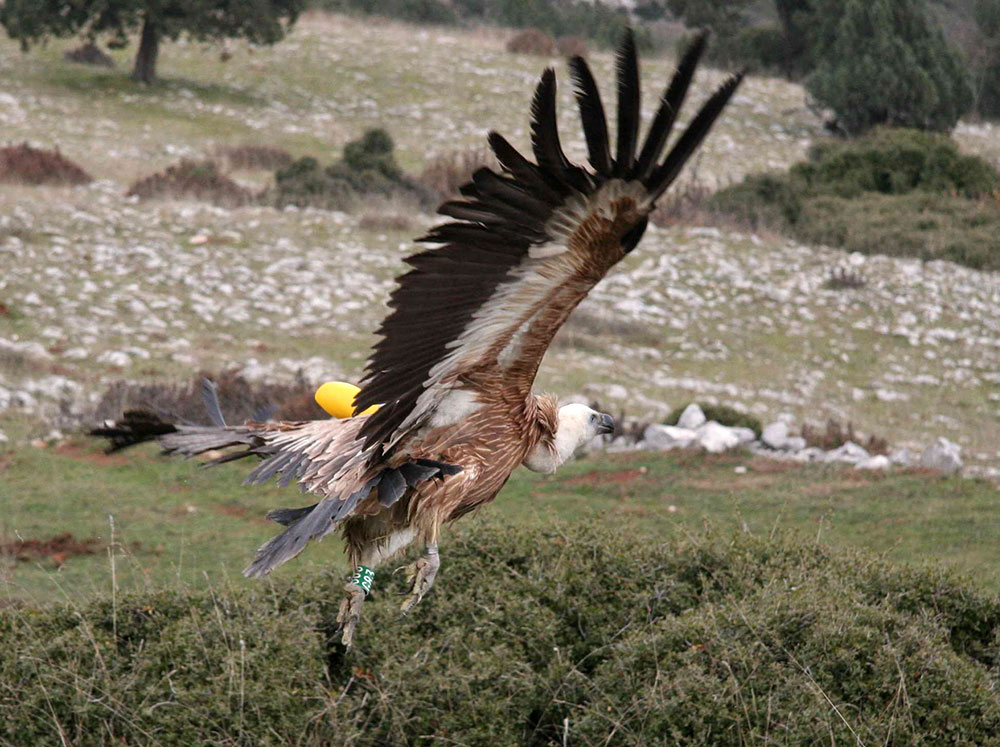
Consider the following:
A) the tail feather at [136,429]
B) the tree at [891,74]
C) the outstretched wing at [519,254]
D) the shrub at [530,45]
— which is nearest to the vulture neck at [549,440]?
the outstretched wing at [519,254]

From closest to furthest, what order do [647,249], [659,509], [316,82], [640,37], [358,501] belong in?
[358,501], [659,509], [647,249], [316,82], [640,37]

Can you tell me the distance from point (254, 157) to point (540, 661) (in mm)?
19185

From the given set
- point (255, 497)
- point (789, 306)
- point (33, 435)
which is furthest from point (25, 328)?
point (789, 306)

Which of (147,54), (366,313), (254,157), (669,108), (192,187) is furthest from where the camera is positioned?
(147,54)

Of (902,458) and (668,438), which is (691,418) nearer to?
(668,438)

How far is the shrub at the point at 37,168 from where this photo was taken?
20.0 m

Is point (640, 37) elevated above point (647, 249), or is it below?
above

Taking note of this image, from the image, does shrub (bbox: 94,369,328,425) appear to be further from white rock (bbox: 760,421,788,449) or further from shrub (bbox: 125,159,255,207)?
shrub (bbox: 125,159,255,207)

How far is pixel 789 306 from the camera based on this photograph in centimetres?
1800

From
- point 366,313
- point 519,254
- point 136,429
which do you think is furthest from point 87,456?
point 519,254

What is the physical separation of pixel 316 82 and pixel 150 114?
619 centimetres

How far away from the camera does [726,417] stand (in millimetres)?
12469

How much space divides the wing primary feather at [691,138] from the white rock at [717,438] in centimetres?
772

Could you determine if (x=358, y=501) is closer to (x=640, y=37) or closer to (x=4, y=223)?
(x=4, y=223)
